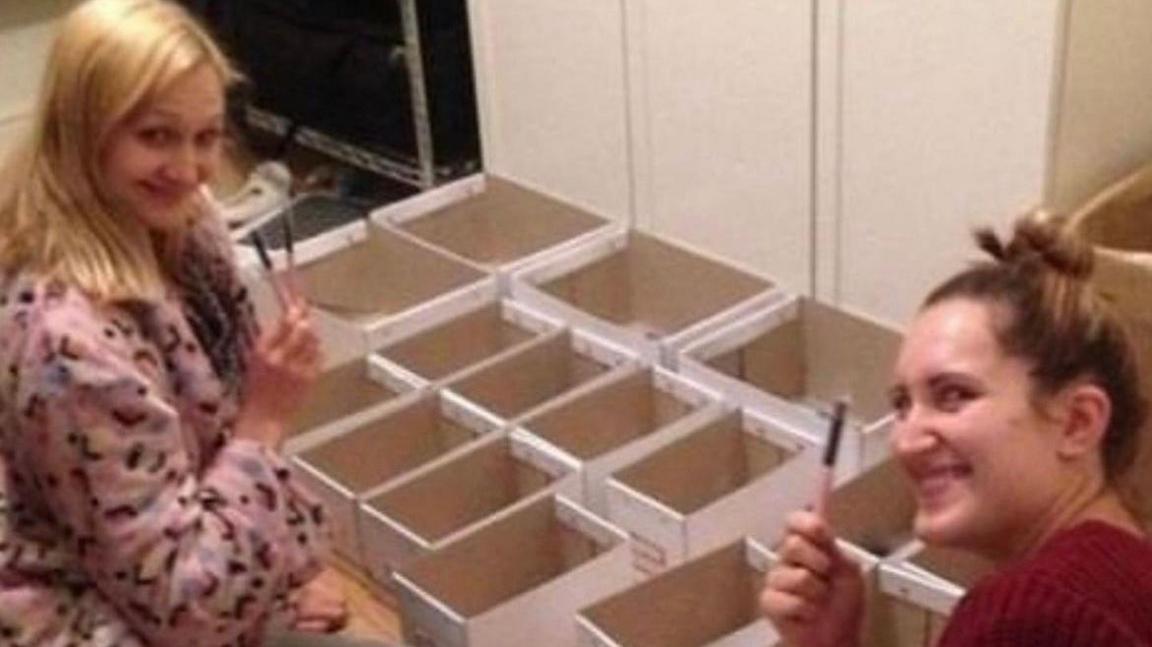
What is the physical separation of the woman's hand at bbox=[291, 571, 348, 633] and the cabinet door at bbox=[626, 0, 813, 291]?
2.95 ft

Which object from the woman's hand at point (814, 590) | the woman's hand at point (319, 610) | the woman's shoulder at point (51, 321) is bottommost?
the woman's hand at point (319, 610)

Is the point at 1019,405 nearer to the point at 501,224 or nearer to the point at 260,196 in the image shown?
the point at 501,224

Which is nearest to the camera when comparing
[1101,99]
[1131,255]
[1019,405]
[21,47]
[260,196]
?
[1019,405]

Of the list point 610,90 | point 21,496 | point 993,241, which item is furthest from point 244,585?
point 610,90

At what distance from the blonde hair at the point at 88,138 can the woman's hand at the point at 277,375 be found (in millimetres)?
210

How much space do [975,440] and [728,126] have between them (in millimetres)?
1432

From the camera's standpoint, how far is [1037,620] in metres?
1.30

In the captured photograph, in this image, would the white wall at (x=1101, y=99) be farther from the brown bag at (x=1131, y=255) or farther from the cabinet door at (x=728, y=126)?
the cabinet door at (x=728, y=126)

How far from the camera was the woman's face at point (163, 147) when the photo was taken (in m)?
1.73

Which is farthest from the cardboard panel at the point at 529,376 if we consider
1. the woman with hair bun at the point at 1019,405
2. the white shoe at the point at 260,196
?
the woman with hair bun at the point at 1019,405

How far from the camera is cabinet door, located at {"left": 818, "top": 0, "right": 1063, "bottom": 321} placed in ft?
7.88

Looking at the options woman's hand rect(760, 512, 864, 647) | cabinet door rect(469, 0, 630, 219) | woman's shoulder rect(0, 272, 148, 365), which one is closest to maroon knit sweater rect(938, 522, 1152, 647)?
woman's hand rect(760, 512, 864, 647)

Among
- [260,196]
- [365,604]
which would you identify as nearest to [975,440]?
[365,604]

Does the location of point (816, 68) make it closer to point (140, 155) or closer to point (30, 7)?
point (140, 155)
